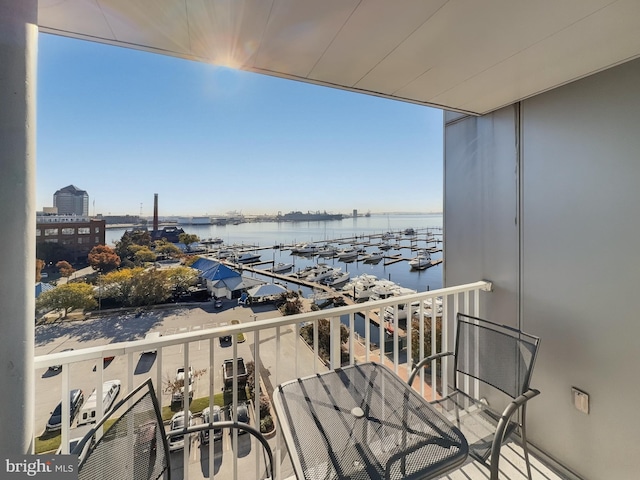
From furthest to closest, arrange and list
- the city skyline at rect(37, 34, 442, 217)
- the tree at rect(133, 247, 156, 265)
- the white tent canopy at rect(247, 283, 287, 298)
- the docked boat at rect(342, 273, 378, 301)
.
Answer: the city skyline at rect(37, 34, 442, 217) → the white tent canopy at rect(247, 283, 287, 298) → the tree at rect(133, 247, 156, 265) → the docked boat at rect(342, 273, 378, 301)

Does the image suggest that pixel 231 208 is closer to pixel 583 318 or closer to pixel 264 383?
pixel 264 383

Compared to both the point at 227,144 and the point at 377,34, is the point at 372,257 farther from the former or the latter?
the point at 227,144

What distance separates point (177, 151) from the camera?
17.1 feet

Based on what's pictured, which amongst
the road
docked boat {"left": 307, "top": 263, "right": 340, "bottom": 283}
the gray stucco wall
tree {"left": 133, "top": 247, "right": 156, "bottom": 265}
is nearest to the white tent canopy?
docked boat {"left": 307, "top": 263, "right": 340, "bottom": 283}

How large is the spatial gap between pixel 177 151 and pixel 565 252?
586cm

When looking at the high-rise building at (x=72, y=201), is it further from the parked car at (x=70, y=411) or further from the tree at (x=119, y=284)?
the parked car at (x=70, y=411)

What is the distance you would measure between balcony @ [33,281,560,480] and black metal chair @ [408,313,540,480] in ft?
0.96

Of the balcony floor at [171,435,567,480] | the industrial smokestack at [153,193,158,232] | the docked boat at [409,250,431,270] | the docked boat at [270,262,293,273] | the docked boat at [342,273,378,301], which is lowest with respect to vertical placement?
the balcony floor at [171,435,567,480]

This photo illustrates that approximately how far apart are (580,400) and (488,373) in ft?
2.25

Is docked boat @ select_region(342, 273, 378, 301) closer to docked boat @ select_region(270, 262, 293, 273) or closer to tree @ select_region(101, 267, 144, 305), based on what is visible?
docked boat @ select_region(270, 262, 293, 273)

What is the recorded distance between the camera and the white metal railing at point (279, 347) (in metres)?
1.26

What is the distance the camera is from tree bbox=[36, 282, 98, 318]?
1843 mm

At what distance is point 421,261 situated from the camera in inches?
121

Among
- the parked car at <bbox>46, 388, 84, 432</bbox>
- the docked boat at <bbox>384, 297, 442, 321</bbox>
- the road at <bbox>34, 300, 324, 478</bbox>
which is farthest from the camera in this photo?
the docked boat at <bbox>384, 297, 442, 321</bbox>
